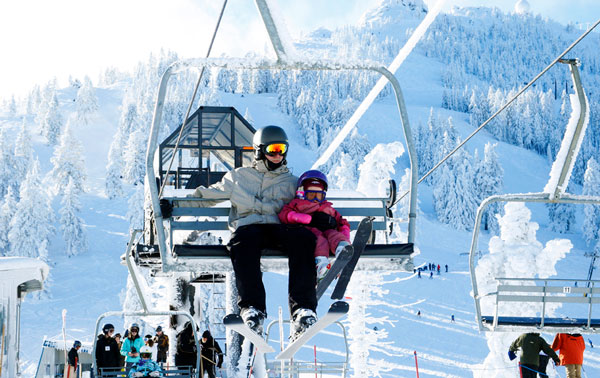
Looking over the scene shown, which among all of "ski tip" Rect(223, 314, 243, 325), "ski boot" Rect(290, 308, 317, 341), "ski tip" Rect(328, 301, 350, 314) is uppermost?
"ski tip" Rect(328, 301, 350, 314)

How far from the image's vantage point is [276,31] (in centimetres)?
395

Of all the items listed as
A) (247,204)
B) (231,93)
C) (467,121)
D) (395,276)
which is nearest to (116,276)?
(395,276)

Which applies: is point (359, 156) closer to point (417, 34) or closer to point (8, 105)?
point (8, 105)

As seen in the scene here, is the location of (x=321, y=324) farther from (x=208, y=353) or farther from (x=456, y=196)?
(x=456, y=196)

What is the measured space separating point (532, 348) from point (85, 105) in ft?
409

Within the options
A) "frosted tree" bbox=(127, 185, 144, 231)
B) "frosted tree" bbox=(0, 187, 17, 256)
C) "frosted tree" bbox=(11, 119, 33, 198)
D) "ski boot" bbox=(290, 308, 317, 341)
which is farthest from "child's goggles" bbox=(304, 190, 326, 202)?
"frosted tree" bbox=(11, 119, 33, 198)

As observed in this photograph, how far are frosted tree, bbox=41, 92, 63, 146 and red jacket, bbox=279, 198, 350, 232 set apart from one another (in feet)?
363

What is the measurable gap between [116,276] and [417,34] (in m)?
61.2

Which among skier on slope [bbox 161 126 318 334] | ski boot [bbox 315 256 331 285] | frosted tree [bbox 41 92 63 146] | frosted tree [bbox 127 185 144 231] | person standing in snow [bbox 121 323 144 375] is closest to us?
skier on slope [bbox 161 126 318 334]

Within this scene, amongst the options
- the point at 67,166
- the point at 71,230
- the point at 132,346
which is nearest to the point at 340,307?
the point at 132,346

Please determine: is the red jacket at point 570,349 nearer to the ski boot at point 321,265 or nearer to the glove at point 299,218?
the ski boot at point 321,265

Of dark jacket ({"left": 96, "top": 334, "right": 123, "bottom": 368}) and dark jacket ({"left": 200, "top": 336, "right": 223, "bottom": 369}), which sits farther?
dark jacket ({"left": 200, "top": 336, "right": 223, "bottom": 369})

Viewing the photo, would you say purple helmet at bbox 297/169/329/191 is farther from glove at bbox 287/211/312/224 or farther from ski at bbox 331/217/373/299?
ski at bbox 331/217/373/299

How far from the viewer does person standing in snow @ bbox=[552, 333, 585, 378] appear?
316 inches
